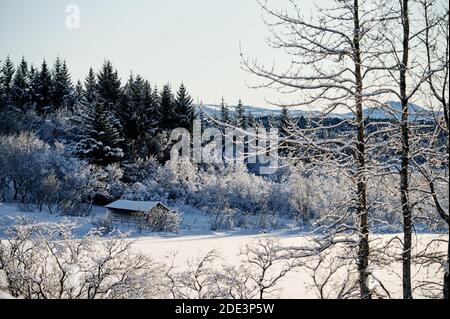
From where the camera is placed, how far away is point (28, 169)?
21188 mm

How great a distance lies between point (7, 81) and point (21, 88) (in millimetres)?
2374

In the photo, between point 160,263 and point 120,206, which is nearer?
point 160,263

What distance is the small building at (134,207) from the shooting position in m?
26.3

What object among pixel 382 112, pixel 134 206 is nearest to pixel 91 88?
pixel 134 206

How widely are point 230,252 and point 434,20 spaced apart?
667 inches

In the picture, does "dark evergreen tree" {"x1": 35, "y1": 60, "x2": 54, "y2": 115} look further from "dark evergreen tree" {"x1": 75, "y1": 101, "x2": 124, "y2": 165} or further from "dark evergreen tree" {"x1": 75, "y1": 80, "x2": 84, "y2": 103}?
"dark evergreen tree" {"x1": 75, "y1": 101, "x2": 124, "y2": 165}

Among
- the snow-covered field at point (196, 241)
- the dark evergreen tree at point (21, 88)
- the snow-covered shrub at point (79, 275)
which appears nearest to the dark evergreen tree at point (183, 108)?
the snow-covered field at point (196, 241)

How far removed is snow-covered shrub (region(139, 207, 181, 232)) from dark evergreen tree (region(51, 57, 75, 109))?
18.6m

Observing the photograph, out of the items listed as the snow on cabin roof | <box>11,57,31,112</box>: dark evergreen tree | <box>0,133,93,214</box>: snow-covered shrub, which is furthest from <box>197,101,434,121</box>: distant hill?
<box>11,57,31,112</box>: dark evergreen tree

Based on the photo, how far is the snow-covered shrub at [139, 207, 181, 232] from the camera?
85.3 feet

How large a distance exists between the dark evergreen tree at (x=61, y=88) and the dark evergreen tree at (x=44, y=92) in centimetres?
49

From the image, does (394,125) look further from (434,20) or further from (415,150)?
(434,20)
